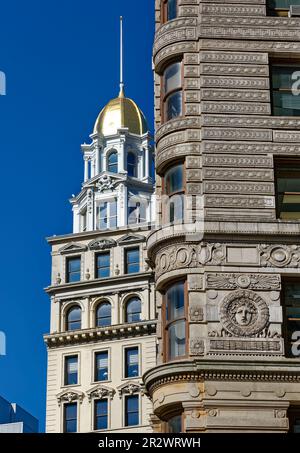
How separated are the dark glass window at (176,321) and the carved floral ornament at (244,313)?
4.59 feet

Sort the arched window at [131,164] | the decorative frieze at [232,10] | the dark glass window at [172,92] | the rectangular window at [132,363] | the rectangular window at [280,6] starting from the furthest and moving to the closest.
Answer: the arched window at [131,164] → the rectangular window at [132,363] → the rectangular window at [280,6] → the decorative frieze at [232,10] → the dark glass window at [172,92]

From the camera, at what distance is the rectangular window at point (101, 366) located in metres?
92.7

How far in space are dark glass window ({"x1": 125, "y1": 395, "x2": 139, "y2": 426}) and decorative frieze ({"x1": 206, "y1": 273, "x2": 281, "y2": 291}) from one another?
5700 centimetres

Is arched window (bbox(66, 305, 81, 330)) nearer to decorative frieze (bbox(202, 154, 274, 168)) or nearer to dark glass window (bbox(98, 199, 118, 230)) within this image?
dark glass window (bbox(98, 199, 118, 230))

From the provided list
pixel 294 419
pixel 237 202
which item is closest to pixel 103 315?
pixel 237 202

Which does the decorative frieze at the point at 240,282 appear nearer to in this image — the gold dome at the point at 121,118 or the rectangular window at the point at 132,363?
the rectangular window at the point at 132,363

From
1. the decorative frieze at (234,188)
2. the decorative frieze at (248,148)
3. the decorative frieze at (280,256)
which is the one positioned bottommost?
the decorative frieze at (280,256)

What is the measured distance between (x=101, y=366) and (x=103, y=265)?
895cm

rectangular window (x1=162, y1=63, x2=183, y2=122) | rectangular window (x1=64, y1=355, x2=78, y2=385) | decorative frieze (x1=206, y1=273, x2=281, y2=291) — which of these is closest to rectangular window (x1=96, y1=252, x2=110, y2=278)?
rectangular window (x1=64, y1=355, x2=78, y2=385)

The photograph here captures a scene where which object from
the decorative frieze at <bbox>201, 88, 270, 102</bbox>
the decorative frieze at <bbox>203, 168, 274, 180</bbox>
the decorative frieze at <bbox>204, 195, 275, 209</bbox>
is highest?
the decorative frieze at <bbox>201, 88, 270, 102</bbox>

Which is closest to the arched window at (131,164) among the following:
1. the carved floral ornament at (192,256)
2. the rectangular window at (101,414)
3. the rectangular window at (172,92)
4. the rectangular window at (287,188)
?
the rectangular window at (101,414)

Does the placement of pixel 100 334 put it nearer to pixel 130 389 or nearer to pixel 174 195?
pixel 130 389

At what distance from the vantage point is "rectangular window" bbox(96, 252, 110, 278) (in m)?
96.4

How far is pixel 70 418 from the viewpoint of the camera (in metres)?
91.3
